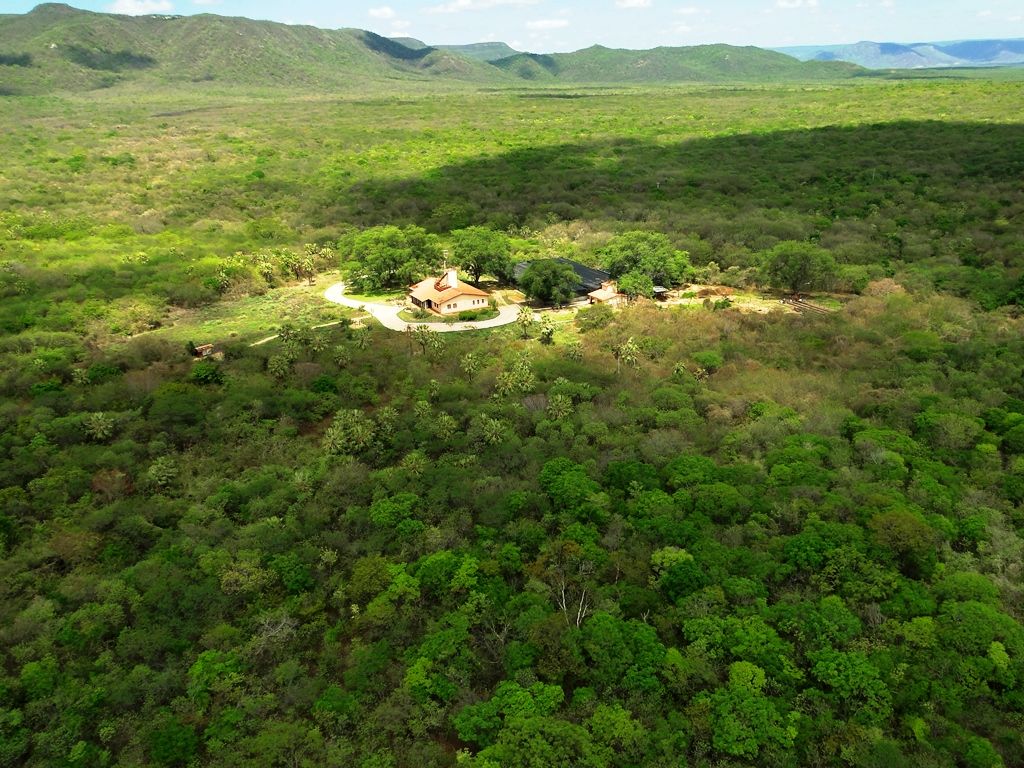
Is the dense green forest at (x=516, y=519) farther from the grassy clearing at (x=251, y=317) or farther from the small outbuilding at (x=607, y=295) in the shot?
the small outbuilding at (x=607, y=295)

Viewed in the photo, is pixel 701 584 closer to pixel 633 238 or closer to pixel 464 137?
pixel 633 238

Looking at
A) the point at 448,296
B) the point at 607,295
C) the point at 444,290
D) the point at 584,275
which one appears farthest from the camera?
the point at 584,275

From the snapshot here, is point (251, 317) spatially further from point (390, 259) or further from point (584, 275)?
point (584, 275)

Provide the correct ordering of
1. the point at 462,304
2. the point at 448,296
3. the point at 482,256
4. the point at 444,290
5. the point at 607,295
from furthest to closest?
1. the point at 482,256
2. the point at 607,295
3. the point at 444,290
4. the point at 462,304
5. the point at 448,296

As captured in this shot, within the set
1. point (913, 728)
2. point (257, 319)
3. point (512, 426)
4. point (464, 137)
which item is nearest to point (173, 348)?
point (257, 319)

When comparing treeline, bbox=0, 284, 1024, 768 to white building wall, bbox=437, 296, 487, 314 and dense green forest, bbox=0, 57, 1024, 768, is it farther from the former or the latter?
white building wall, bbox=437, 296, 487, 314

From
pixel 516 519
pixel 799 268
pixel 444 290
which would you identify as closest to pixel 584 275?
pixel 444 290
